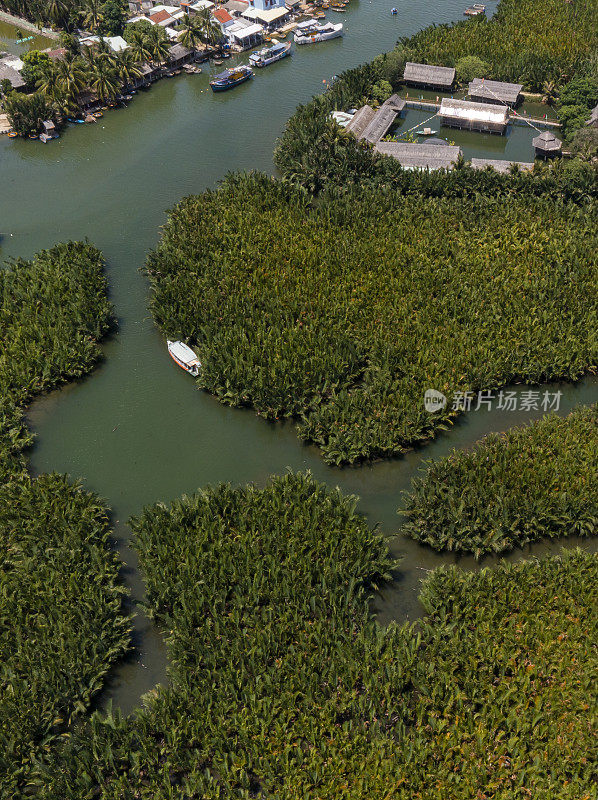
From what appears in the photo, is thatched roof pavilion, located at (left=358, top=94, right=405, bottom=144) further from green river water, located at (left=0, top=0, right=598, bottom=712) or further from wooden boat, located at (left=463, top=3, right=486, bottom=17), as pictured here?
wooden boat, located at (left=463, top=3, right=486, bottom=17)

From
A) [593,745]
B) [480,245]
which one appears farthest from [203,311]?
[593,745]

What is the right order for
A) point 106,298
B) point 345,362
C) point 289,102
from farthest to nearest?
point 289,102 → point 106,298 → point 345,362

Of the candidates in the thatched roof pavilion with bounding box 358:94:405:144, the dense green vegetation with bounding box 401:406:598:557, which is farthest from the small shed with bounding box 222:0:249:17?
the dense green vegetation with bounding box 401:406:598:557

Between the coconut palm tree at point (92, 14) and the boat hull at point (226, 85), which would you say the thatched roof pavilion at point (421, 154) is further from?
the coconut palm tree at point (92, 14)

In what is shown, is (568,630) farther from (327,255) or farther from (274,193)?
(274,193)

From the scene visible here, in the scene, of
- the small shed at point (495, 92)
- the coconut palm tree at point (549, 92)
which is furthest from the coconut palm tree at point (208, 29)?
the coconut palm tree at point (549, 92)

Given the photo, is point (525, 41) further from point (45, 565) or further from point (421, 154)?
point (45, 565)
